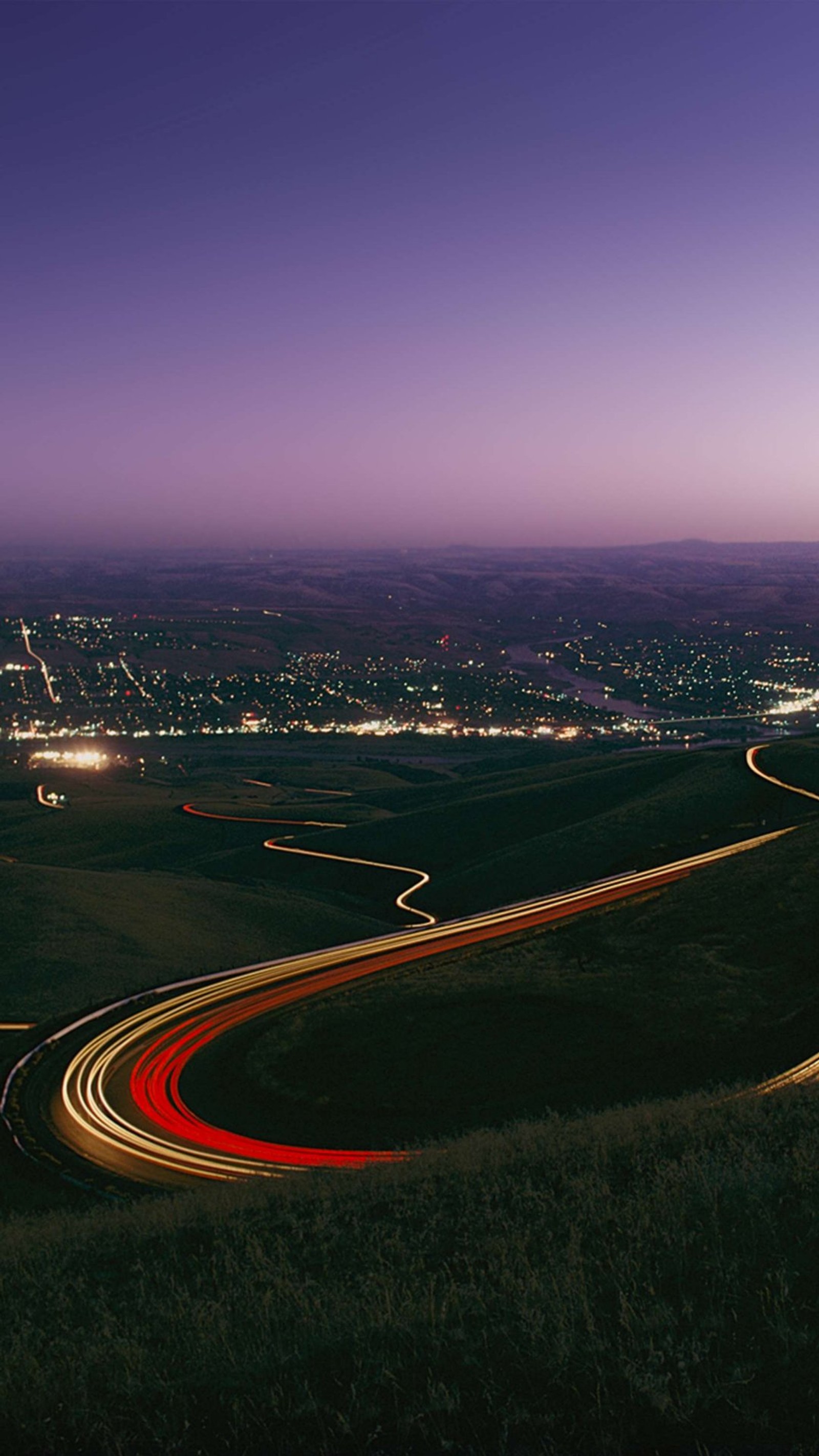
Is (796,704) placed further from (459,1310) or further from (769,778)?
(459,1310)

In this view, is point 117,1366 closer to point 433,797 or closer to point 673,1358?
point 673,1358

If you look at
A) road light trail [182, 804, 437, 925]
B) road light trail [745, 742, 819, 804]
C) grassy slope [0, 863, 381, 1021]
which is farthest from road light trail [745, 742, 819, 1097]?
road light trail [745, 742, 819, 804]

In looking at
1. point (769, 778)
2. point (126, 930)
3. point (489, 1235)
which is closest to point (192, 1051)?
point (126, 930)

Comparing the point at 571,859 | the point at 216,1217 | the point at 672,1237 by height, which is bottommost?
the point at 571,859

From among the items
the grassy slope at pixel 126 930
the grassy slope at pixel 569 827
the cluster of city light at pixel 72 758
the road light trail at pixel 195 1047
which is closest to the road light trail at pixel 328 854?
the grassy slope at pixel 569 827

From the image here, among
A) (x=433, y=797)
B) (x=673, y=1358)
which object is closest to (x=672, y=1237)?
(x=673, y=1358)

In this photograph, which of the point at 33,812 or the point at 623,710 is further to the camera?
the point at 623,710
